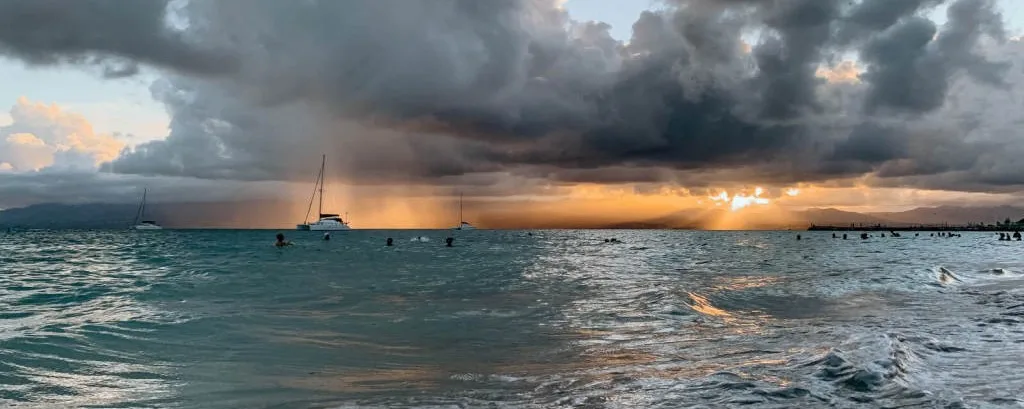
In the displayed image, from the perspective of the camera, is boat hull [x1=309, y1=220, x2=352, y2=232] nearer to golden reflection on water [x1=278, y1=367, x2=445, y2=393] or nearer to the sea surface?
the sea surface

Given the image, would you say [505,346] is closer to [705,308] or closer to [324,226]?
[705,308]

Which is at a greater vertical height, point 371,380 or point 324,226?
point 324,226

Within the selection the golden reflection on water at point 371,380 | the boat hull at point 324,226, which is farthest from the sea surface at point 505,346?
the boat hull at point 324,226

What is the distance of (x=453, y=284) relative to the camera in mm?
30078

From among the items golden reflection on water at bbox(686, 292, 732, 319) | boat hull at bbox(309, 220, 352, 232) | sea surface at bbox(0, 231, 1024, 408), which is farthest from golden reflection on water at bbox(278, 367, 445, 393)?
boat hull at bbox(309, 220, 352, 232)

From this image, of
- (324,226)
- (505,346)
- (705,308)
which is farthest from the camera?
(324,226)

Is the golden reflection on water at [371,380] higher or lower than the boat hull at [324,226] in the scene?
lower

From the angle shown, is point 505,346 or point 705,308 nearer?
point 505,346

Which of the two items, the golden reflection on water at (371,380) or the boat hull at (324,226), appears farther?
the boat hull at (324,226)

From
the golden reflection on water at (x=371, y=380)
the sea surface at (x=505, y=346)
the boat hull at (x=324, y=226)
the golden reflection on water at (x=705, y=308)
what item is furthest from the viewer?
the boat hull at (x=324, y=226)

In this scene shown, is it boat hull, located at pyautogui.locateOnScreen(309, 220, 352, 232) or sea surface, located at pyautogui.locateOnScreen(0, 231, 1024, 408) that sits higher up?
boat hull, located at pyautogui.locateOnScreen(309, 220, 352, 232)

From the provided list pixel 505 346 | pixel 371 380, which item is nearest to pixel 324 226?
pixel 505 346

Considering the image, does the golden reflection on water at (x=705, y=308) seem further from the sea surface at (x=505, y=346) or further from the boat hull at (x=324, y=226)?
the boat hull at (x=324, y=226)

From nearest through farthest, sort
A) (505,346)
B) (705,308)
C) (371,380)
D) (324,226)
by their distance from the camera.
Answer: (371,380), (505,346), (705,308), (324,226)
